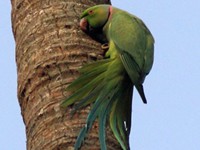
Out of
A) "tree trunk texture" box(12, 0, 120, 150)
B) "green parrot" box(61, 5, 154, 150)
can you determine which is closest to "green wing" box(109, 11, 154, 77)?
"green parrot" box(61, 5, 154, 150)

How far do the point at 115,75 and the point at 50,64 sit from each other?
0.35 m

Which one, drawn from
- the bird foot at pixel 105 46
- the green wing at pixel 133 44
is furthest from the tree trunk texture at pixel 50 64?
the green wing at pixel 133 44

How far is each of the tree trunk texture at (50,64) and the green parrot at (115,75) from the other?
0.05 metres

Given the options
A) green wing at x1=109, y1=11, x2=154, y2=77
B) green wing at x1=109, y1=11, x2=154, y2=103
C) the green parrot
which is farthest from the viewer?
green wing at x1=109, y1=11, x2=154, y2=77

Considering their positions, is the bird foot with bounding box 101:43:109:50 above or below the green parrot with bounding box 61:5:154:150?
above

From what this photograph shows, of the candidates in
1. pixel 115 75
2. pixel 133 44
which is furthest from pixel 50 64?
pixel 133 44

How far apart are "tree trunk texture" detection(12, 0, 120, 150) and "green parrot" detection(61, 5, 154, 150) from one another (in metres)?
0.05

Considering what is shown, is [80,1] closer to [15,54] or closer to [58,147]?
[15,54]

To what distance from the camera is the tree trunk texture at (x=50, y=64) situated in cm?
302

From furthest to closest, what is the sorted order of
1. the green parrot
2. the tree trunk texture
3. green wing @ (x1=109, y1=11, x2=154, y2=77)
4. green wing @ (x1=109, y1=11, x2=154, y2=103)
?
green wing @ (x1=109, y1=11, x2=154, y2=77) → green wing @ (x1=109, y1=11, x2=154, y2=103) → the green parrot → the tree trunk texture

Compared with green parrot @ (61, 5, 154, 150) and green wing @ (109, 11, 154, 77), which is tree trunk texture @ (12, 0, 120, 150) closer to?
green parrot @ (61, 5, 154, 150)

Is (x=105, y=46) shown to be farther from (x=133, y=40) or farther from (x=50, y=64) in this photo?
(x=50, y=64)

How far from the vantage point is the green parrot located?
3.13m

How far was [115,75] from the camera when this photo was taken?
3340mm
